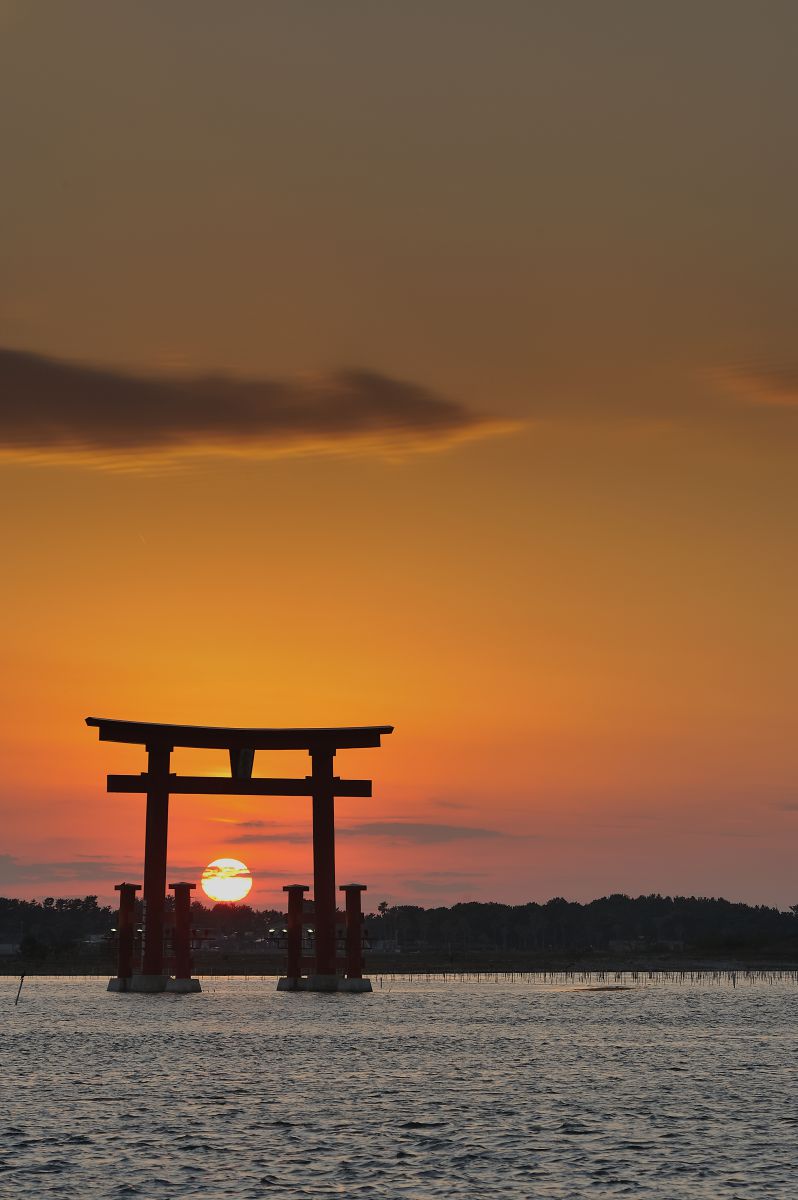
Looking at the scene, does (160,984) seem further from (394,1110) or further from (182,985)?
(394,1110)

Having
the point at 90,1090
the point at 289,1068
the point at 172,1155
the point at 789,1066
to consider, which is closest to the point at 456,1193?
the point at 172,1155

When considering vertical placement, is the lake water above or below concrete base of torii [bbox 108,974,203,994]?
below

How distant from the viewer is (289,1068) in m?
55.4

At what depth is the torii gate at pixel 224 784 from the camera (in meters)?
85.6

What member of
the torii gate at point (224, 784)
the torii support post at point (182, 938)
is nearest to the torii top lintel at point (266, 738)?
the torii gate at point (224, 784)

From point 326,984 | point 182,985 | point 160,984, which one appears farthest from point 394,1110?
point 326,984

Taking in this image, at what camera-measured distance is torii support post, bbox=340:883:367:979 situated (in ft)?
316

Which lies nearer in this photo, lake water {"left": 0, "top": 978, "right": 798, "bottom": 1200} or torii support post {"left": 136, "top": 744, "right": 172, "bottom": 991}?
lake water {"left": 0, "top": 978, "right": 798, "bottom": 1200}

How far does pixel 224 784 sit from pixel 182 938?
39.0ft

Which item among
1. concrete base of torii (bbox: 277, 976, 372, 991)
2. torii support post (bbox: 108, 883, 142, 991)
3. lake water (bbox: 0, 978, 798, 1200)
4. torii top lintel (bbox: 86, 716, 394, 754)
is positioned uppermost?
torii top lintel (bbox: 86, 716, 394, 754)

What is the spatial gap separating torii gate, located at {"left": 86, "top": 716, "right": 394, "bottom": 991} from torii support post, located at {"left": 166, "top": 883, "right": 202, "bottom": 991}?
1.77 m

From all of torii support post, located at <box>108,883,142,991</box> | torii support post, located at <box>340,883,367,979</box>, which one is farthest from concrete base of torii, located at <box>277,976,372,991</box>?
torii support post, located at <box>108,883,142,991</box>

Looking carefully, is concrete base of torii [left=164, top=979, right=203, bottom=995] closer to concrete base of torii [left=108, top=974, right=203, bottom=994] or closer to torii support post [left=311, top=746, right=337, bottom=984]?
concrete base of torii [left=108, top=974, right=203, bottom=994]

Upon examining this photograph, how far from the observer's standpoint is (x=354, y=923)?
9656cm
